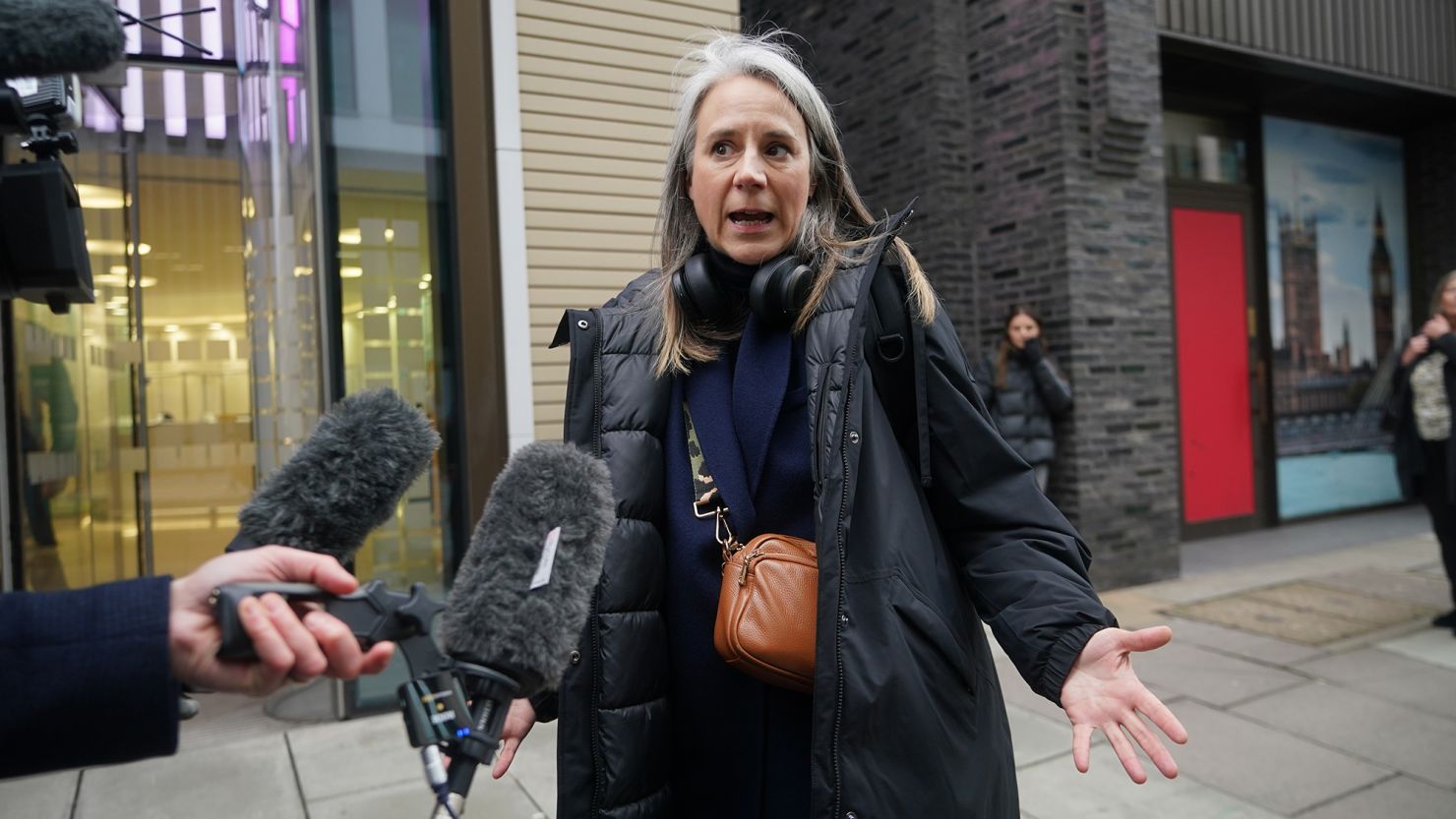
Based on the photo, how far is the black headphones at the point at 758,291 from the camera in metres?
1.84

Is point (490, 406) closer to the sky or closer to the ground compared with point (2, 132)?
closer to the ground

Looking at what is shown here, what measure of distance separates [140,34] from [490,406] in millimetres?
2654

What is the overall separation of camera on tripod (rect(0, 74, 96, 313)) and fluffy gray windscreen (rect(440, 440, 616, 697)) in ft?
2.76

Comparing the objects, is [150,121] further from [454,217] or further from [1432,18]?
[1432,18]

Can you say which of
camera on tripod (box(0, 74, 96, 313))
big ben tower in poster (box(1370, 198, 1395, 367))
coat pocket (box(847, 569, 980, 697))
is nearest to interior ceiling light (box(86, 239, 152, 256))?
camera on tripod (box(0, 74, 96, 313))

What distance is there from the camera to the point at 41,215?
53.3 inches

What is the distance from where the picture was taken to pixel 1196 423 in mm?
8727

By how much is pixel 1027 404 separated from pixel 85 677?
658 cm

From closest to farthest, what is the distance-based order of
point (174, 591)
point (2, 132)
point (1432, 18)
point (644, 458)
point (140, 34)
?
point (174, 591) → point (2, 132) → point (644, 458) → point (140, 34) → point (1432, 18)

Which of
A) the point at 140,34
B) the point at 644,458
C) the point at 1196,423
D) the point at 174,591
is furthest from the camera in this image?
the point at 1196,423

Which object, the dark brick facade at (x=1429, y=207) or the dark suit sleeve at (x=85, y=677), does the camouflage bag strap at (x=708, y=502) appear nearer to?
the dark suit sleeve at (x=85, y=677)

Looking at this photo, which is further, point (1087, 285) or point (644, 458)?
point (1087, 285)

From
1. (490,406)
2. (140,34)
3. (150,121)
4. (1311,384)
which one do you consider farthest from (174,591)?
(1311,384)

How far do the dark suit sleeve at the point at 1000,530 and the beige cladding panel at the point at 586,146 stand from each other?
3.46 m
